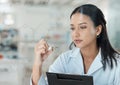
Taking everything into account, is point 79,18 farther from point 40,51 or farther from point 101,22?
point 40,51

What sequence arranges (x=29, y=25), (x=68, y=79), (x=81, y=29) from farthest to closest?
1. (x=29, y=25)
2. (x=81, y=29)
3. (x=68, y=79)

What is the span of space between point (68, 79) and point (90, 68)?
0.72 ft

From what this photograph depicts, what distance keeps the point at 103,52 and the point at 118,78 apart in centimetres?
14

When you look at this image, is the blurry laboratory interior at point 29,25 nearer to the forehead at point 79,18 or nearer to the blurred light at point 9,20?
the blurred light at point 9,20

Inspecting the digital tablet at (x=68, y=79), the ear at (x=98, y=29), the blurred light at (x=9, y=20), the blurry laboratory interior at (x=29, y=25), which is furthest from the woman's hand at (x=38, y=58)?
the blurred light at (x=9, y=20)

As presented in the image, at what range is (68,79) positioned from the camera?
0.94 m

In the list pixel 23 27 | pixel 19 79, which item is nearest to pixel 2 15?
pixel 23 27

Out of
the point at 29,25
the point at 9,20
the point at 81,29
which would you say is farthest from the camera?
the point at 9,20

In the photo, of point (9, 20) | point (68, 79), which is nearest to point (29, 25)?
point (9, 20)

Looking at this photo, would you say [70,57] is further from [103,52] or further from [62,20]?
[62,20]

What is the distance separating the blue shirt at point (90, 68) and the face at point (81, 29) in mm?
91

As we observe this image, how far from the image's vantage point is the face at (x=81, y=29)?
109 cm

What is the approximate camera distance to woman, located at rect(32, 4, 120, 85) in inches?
43.1

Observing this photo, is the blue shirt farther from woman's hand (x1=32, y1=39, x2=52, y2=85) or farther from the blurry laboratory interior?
the blurry laboratory interior
